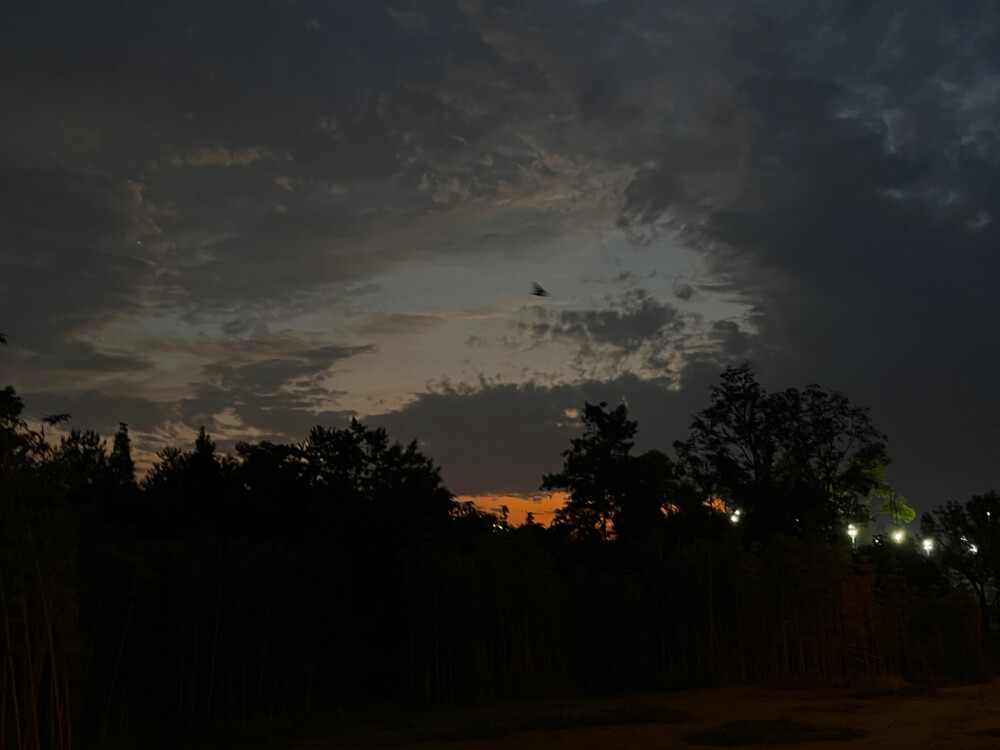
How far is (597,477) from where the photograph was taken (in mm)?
32875

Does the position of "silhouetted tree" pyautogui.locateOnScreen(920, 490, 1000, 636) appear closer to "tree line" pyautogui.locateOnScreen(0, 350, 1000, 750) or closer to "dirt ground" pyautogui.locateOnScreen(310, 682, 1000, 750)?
"tree line" pyautogui.locateOnScreen(0, 350, 1000, 750)

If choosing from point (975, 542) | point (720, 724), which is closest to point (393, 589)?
point (720, 724)

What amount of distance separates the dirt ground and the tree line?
2.47 meters

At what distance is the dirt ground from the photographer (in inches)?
473

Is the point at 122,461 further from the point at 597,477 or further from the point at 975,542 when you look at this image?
the point at 975,542

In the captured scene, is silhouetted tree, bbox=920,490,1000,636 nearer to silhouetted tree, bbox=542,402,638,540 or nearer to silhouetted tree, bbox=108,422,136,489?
silhouetted tree, bbox=542,402,638,540

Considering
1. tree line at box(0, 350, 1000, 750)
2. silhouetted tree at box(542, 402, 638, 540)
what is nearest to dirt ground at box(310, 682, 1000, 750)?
tree line at box(0, 350, 1000, 750)

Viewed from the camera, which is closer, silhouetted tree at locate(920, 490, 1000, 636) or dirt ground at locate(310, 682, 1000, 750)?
dirt ground at locate(310, 682, 1000, 750)

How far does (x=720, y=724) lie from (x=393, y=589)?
9.93 meters

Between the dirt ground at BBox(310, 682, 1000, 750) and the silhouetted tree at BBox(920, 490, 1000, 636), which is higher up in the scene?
the silhouetted tree at BBox(920, 490, 1000, 636)

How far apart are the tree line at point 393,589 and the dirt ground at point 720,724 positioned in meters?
2.47

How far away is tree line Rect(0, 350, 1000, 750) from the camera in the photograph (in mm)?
12125

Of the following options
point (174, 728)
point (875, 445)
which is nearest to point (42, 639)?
point (174, 728)

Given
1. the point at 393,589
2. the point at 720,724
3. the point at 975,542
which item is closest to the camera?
the point at 720,724
